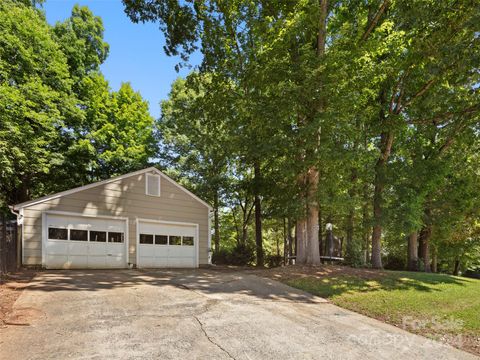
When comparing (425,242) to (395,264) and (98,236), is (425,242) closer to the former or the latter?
(395,264)

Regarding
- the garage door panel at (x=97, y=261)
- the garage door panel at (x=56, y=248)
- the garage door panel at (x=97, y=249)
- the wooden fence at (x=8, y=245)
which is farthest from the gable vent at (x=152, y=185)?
the wooden fence at (x=8, y=245)

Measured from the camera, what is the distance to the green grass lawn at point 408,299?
6637mm

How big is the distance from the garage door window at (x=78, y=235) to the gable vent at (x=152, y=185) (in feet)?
10.2

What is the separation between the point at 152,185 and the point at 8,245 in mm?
6385

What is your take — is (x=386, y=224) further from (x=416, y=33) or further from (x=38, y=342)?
(x=38, y=342)

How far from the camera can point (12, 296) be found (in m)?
6.93

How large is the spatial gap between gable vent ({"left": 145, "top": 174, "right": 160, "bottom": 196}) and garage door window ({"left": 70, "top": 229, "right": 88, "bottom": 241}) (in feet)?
10.2

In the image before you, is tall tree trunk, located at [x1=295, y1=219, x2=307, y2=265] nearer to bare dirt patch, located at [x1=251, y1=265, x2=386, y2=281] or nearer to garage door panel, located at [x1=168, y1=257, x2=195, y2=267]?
bare dirt patch, located at [x1=251, y1=265, x2=386, y2=281]

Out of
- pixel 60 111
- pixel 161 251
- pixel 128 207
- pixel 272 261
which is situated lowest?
pixel 272 261

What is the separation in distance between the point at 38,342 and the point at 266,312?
388 cm

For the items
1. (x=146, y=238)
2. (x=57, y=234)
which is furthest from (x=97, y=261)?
(x=146, y=238)

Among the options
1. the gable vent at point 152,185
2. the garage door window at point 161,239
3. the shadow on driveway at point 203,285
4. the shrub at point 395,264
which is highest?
the gable vent at point 152,185

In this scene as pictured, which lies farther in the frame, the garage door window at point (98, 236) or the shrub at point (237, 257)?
the shrub at point (237, 257)

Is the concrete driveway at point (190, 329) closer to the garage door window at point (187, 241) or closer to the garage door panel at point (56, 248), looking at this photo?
the garage door panel at point (56, 248)
